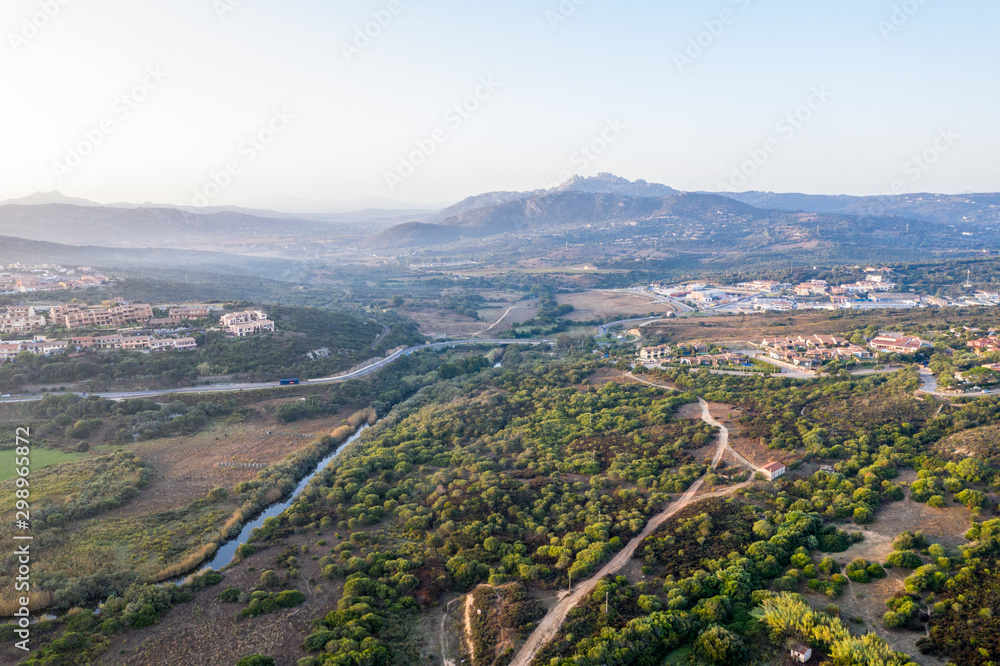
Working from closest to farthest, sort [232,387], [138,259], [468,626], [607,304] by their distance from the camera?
[468,626] < [232,387] < [607,304] < [138,259]

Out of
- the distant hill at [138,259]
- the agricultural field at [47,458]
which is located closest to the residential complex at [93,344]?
the agricultural field at [47,458]

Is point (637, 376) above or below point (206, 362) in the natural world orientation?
below

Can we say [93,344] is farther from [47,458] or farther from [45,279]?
[45,279]

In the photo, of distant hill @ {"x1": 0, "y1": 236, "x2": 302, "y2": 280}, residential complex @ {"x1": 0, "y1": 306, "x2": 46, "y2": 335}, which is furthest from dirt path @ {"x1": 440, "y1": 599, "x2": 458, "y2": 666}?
distant hill @ {"x1": 0, "y1": 236, "x2": 302, "y2": 280}

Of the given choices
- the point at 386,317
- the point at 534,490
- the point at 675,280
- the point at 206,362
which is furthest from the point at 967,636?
the point at 675,280

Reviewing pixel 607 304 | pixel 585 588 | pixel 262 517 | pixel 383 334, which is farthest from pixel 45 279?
pixel 585 588

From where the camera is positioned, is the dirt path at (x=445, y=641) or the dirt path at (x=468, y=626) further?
the dirt path at (x=468, y=626)

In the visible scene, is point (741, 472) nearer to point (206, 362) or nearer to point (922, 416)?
point (922, 416)

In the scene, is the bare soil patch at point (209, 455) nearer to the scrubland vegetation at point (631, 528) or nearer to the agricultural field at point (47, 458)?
the scrubland vegetation at point (631, 528)

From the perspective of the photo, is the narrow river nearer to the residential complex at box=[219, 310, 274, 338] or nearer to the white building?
the residential complex at box=[219, 310, 274, 338]
